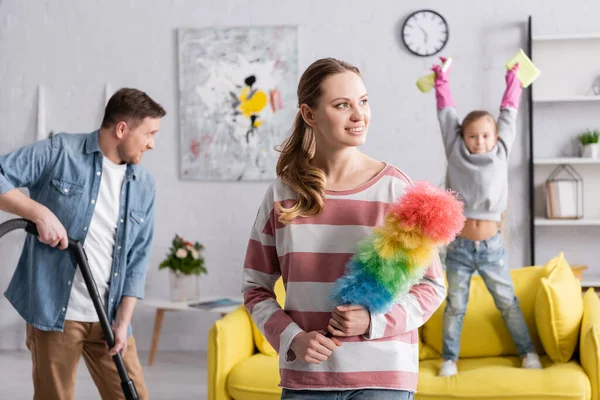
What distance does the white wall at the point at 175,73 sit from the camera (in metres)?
4.72

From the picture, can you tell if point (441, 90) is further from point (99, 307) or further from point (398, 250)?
point (398, 250)

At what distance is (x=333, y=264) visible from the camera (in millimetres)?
1463

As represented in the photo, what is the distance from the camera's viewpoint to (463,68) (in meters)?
4.75

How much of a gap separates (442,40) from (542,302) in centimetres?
213

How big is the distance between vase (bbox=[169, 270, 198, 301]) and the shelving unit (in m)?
2.09

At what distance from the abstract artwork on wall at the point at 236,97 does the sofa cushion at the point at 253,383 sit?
2.03 metres

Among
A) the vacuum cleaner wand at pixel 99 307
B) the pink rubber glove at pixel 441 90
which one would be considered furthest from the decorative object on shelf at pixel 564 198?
the vacuum cleaner wand at pixel 99 307

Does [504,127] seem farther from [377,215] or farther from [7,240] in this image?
[7,240]

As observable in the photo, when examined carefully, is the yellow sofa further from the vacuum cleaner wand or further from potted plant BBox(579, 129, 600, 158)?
potted plant BBox(579, 129, 600, 158)

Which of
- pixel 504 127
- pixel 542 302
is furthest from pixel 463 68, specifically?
A: pixel 542 302

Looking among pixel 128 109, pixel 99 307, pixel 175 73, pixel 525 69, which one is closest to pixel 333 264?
pixel 99 307

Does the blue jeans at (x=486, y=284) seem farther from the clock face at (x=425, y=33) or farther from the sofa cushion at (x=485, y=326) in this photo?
the clock face at (x=425, y=33)

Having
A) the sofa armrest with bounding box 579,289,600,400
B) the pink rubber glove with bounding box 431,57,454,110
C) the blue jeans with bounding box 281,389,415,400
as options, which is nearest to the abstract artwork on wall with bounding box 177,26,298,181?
the pink rubber glove with bounding box 431,57,454,110

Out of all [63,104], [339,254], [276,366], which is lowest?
[276,366]
